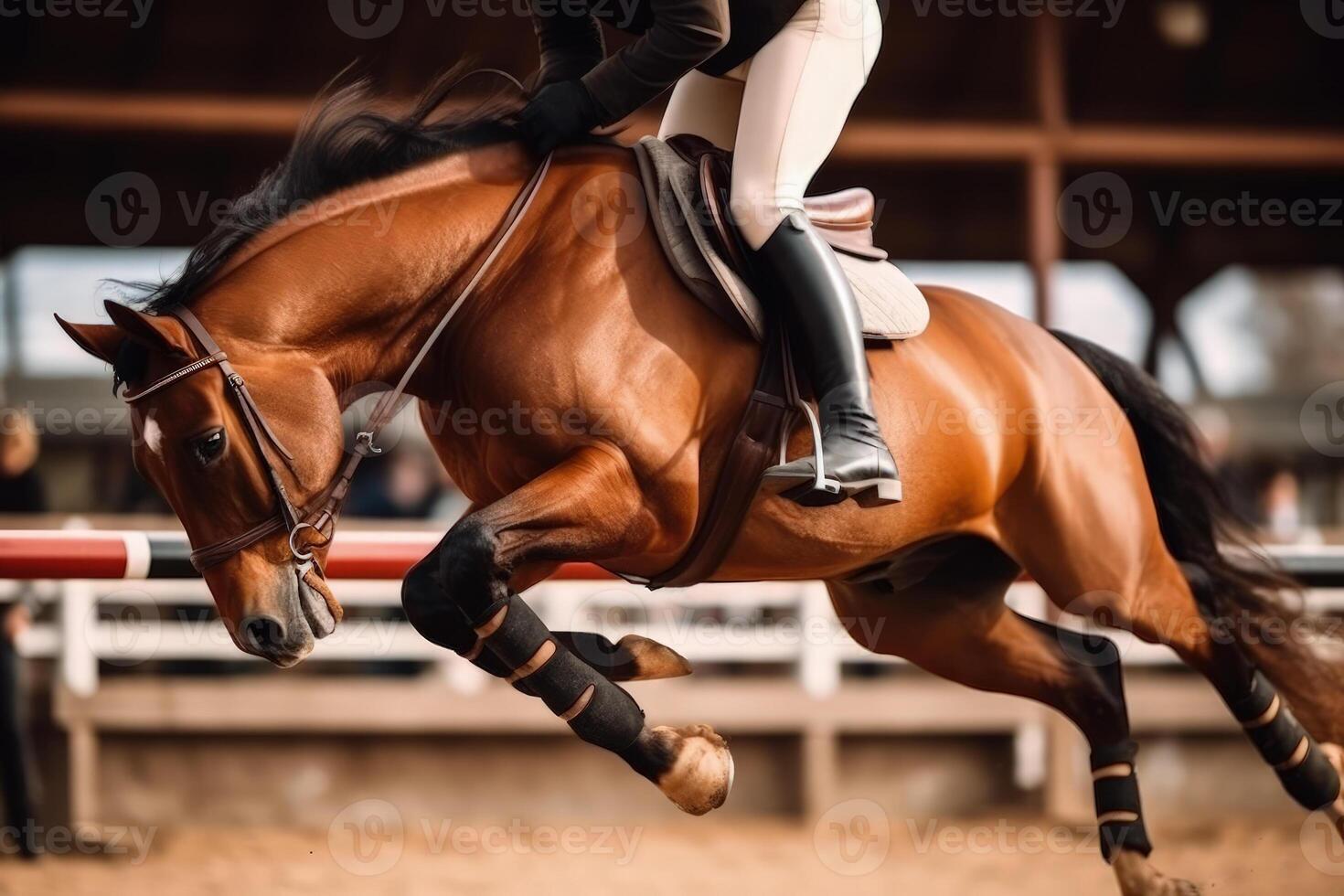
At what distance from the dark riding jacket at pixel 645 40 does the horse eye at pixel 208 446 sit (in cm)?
98

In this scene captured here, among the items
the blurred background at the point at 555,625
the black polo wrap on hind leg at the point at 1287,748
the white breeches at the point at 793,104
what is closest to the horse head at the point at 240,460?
the white breeches at the point at 793,104

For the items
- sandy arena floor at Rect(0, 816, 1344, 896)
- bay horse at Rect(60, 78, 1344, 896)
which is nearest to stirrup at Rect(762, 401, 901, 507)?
bay horse at Rect(60, 78, 1344, 896)

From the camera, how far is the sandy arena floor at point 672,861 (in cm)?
566

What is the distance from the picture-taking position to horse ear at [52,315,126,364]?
8.66ft

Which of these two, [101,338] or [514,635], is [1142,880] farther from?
[101,338]

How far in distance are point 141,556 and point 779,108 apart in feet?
5.99

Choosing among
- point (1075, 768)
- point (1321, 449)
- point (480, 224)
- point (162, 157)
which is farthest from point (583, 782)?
point (1321, 449)

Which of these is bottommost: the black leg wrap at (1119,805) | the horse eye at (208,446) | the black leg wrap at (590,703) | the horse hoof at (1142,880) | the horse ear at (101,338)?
the horse hoof at (1142,880)

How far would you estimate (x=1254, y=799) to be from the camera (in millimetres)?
7098

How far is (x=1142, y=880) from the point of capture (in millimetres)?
3447

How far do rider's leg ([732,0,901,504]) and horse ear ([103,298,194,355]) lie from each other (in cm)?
111

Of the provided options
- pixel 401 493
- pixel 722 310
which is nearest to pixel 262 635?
pixel 722 310

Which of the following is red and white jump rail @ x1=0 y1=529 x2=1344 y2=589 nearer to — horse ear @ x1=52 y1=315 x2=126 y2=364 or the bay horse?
the bay horse

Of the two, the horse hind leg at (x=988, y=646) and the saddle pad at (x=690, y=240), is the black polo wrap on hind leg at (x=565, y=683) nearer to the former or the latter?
the saddle pad at (x=690, y=240)
